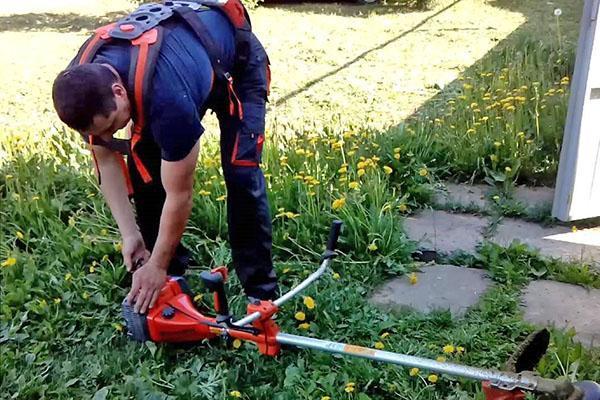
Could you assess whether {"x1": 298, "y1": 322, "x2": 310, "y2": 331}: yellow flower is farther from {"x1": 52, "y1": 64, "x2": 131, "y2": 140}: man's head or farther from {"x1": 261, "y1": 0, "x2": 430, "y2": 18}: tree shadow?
{"x1": 261, "y1": 0, "x2": 430, "y2": 18}: tree shadow

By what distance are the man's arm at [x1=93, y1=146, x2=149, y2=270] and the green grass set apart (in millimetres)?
454

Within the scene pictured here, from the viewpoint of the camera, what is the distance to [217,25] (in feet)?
8.94

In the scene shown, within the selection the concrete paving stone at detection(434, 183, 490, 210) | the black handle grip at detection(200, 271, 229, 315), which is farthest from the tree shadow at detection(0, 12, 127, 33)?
the black handle grip at detection(200, 271, 229, 315)

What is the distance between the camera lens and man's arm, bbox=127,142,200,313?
241 cm

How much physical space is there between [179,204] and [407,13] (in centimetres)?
935

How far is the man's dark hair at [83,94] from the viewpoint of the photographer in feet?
7.15

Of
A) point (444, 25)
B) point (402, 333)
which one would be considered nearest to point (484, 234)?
point (402, 333)

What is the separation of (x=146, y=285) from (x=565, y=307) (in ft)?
6.30

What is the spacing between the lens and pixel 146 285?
111 inches

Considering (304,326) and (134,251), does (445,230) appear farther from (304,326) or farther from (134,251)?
(134,251)

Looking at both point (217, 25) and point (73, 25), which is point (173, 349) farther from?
point (73, 25)

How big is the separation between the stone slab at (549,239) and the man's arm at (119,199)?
6.57 feet

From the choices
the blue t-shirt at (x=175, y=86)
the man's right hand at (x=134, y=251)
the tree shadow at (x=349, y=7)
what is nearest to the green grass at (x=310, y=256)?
the man's right hand at (x=134, y=251)

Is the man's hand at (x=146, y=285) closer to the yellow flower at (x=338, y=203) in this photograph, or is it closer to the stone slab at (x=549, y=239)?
the yellow flower at (x=338, y=203)
